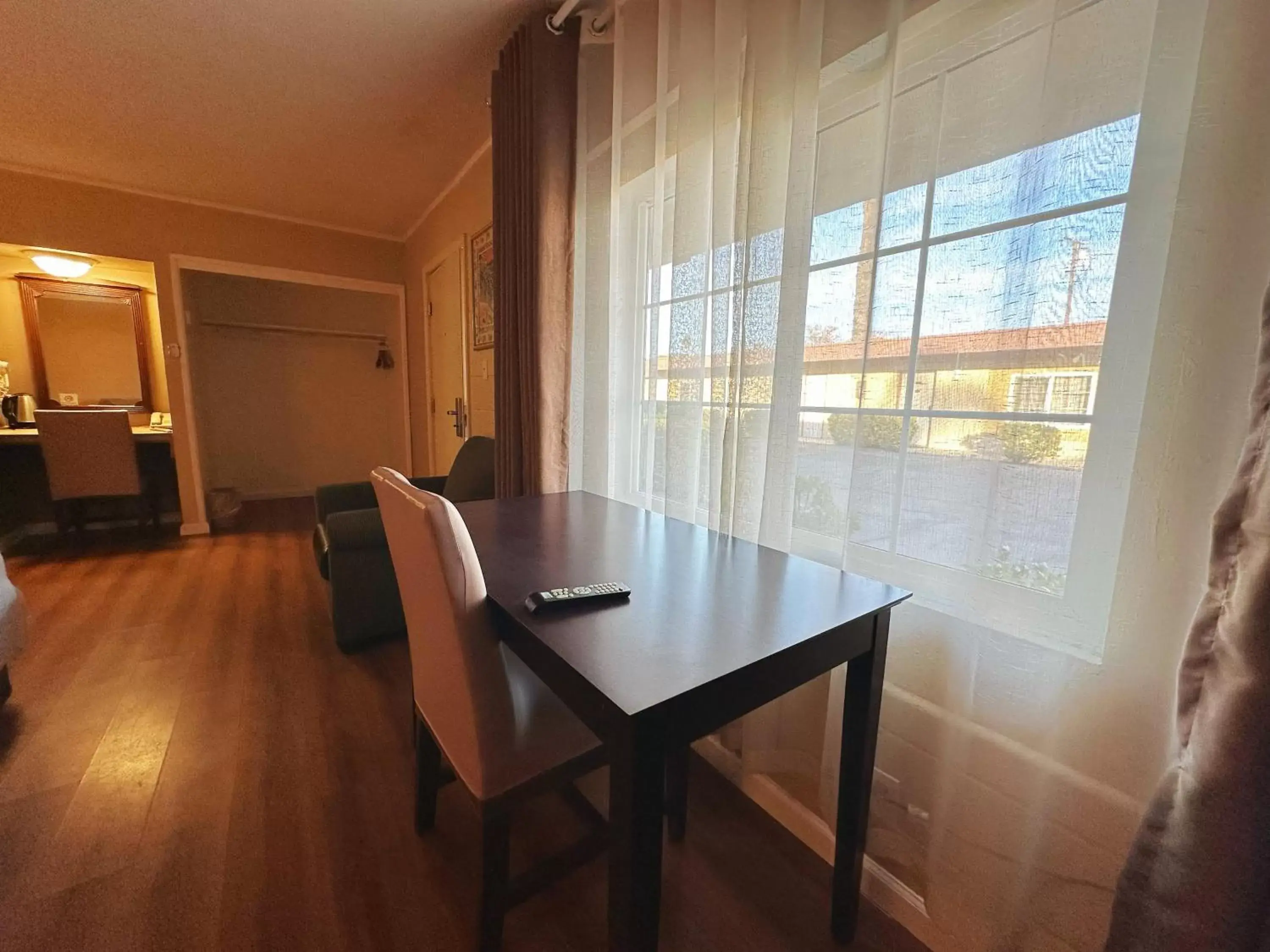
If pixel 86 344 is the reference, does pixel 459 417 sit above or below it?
below

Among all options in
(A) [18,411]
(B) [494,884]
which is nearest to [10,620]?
(B) [494,884]

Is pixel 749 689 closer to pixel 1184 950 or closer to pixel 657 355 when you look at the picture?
pixel 1184 950

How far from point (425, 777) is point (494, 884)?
1.26ft

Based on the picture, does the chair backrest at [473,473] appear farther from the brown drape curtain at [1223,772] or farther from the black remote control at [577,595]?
the brown drape curtain at [1223,772]

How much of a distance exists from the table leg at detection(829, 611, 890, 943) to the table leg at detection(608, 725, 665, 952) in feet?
1.55

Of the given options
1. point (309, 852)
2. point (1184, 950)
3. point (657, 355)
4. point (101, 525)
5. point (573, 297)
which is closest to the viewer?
point (1184, 950)

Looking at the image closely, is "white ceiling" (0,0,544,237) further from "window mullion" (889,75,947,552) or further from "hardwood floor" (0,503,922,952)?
"hardwood floor" (0,503,922,952)

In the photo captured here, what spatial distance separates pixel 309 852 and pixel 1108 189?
6.63ft

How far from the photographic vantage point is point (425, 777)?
122cm

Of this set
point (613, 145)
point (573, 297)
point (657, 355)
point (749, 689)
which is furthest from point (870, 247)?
point (573, 297)

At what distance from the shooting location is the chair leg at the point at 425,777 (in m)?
1.19

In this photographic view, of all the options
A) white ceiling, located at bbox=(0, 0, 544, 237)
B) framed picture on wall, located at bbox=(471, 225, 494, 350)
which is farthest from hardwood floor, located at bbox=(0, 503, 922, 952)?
white ceiling, located at bbox=(0, 0, 544, 237)

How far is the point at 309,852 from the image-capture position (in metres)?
1.19

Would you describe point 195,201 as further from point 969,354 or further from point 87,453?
point 969,354
